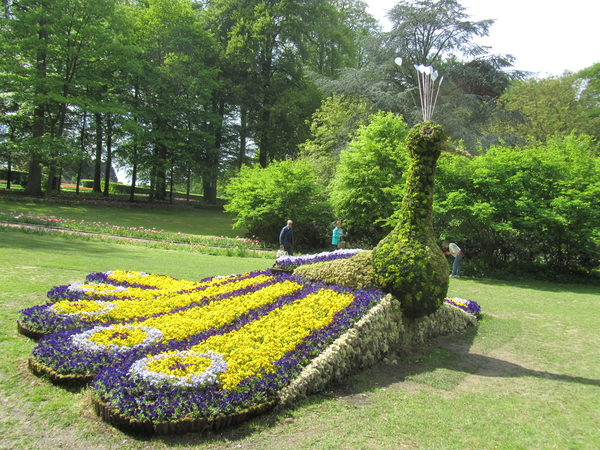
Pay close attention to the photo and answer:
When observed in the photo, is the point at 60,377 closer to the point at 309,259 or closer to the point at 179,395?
the point at 179,395

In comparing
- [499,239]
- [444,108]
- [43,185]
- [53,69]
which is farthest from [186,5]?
[499,239]

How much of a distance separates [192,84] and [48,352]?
31837 millimetres

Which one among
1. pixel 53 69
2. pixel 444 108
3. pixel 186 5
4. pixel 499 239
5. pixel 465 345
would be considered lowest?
pixel 465 345

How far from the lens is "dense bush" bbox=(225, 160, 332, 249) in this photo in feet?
66.4

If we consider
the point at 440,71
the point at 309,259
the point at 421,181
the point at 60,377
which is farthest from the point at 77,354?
Answer: the point at 440,71

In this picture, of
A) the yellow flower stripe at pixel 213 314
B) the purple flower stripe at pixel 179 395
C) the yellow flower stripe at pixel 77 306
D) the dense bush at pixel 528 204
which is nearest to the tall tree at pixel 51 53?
the yellow flower stripe at pixel 77 306

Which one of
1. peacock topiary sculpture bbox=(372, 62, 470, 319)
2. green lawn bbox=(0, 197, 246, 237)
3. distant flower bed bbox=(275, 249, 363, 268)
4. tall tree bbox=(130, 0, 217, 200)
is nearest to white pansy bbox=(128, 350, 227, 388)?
peacock topiary sculpture bbox=(372, 62, 470, 319)

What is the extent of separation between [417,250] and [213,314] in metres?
3.11

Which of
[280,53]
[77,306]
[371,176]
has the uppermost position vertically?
[280,53]

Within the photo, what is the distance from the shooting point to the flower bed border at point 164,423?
3566mm

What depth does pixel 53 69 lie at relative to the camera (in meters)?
29.5

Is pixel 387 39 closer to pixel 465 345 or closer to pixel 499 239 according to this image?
pixel 499 239

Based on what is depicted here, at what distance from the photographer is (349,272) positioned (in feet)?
22.9

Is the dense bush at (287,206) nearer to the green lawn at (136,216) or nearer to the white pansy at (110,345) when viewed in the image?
the green lawn at (136,216)
